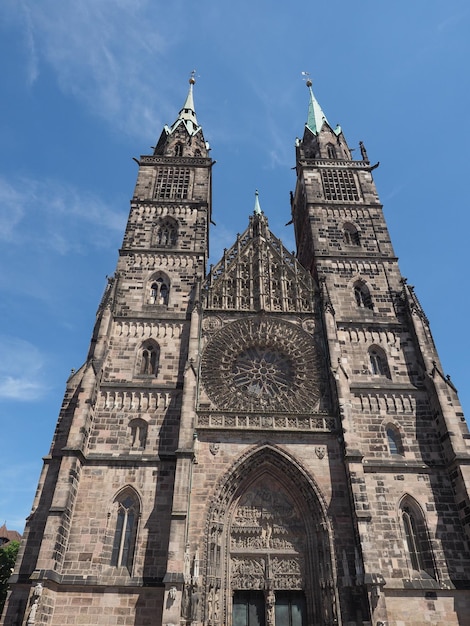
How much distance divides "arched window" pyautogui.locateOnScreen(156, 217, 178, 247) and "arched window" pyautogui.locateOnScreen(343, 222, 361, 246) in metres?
9.34

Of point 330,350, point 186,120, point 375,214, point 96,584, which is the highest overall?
point 186,120

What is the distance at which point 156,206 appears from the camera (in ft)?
86.7

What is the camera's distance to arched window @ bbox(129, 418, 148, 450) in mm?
17903

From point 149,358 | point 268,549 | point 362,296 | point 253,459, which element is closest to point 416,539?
point 268,549

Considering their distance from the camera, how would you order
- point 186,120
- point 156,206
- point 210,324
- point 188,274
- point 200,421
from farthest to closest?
1. point 186,120
2. point 156,206
3. point 188,274
4. point 210,324
5. point 200,421

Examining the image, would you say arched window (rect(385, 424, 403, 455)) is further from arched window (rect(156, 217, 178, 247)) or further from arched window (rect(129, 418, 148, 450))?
arched window (rect(156, 217, 178, 247))

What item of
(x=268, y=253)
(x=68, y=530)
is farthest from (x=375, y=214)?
(x=68, y=530)

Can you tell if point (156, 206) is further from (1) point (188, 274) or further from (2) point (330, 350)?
(2) point (330, 350)

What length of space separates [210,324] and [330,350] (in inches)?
216

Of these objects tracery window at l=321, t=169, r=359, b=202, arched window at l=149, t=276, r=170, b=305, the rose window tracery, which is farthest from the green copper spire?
the rose window tracery

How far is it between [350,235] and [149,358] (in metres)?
13.2

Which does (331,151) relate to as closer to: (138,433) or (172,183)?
(172,183)

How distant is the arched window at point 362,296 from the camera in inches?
903

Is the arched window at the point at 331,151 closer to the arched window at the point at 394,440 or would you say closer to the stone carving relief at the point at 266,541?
the arched window at the point at 394,440
